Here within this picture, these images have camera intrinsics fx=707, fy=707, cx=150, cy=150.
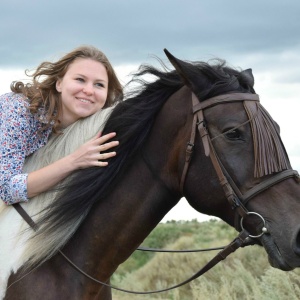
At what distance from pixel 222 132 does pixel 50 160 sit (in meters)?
1.18

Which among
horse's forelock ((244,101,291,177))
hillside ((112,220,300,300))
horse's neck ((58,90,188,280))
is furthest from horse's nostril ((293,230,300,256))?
hillside ((112,220,300,300))

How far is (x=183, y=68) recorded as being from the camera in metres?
3.96

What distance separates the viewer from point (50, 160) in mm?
4410

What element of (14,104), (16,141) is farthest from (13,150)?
(14,104)

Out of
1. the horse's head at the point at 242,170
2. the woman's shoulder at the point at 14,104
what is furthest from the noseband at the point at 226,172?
the woman's shoulder at the point at 14,104

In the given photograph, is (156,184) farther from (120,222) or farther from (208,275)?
(208,275)

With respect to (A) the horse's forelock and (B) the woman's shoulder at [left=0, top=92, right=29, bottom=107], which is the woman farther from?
(A) the horse's forelock

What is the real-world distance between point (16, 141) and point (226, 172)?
53.0 inches

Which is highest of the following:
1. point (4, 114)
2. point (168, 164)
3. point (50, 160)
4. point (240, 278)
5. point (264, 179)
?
point (4, 114)

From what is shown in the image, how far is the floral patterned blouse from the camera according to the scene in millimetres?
4230

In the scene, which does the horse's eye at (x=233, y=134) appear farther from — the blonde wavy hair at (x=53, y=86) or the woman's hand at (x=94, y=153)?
the blonde wavy hair at (x=53, y=86)

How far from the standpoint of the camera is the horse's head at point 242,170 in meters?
3.71

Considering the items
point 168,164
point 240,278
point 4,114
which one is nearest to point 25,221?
point 4,114

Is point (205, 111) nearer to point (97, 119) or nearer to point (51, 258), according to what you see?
point (97, 119)
